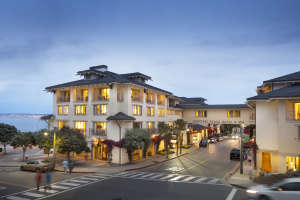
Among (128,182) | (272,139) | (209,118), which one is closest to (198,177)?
(128,182)

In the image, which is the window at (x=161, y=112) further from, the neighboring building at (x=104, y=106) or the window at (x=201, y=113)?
the window at (x=201, y=113)

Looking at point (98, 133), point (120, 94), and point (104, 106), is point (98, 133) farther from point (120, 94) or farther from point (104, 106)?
point (120, 94)

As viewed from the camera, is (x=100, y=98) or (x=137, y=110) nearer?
(x=100, y=98)

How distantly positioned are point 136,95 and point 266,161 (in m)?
20.6

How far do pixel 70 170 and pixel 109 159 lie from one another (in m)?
7.49

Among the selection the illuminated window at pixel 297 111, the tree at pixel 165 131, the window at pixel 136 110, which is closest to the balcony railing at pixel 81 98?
the window at pixel 136 110

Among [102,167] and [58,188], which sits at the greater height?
[58,188]

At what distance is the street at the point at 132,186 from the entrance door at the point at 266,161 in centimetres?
405

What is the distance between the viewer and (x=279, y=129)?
23.7 m

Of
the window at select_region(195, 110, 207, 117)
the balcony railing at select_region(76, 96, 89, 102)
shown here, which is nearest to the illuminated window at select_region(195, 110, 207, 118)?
the window at select_region(195, 110, 207, 117)

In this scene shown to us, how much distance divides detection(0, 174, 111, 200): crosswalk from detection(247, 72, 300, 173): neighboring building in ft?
55.7

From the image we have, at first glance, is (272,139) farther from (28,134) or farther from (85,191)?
(28,134)

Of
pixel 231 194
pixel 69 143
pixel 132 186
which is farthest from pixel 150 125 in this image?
pixel 231 194

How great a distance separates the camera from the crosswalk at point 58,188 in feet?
57.5
